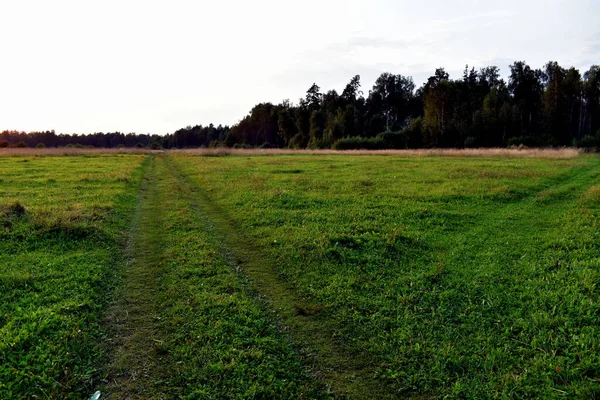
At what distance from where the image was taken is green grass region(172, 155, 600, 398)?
225 inches

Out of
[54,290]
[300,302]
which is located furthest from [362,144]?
[54,290]

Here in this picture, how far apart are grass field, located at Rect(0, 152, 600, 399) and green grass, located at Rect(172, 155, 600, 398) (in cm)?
4

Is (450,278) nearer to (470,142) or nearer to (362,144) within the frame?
(362,144)

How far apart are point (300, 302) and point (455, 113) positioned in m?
78.9

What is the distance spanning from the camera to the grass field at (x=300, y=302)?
5500 millimetres

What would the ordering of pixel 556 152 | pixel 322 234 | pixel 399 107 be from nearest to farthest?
pixel 322 234 → pixel 556 152 → pixel 399 107

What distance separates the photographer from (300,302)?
784cm

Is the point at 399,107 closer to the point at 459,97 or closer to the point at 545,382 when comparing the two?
the point at 459,97

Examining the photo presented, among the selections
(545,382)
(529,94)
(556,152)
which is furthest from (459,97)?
(545,382)

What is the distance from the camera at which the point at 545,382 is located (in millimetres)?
5383

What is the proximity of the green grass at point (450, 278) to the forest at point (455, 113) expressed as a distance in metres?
59.9

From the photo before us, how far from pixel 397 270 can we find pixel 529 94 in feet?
314

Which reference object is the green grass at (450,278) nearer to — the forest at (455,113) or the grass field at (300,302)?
the grass field at (300,302)

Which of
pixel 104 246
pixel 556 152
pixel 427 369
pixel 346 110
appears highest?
pixel 346 110
